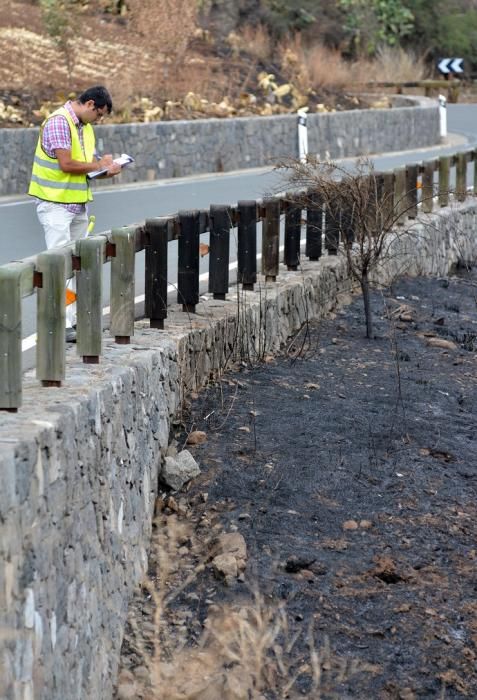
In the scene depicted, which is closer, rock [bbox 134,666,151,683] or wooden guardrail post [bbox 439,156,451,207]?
rock [bbox 134,666,151,683]

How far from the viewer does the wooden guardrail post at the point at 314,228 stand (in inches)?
435

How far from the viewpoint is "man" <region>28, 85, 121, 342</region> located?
8.59 m

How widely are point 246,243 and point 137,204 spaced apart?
741cm

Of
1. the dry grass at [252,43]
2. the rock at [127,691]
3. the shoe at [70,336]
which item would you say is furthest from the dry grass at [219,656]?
the dry grass at [252,43]

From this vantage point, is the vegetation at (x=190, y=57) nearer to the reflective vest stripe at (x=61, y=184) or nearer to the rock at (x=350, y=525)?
the reflective vest stripe at (x=61, y=184)

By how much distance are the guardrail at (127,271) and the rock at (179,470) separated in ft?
2.38

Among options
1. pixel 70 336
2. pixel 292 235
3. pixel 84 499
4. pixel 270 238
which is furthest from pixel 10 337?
pixel 292 235

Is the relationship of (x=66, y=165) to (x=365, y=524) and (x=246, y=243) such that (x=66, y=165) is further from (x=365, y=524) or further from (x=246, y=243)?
(x=365, y=524)

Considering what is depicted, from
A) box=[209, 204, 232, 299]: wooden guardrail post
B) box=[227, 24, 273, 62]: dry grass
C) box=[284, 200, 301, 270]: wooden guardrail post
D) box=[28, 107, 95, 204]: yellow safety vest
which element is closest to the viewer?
box=[28, 107, 95, 204]: yellow safety vest

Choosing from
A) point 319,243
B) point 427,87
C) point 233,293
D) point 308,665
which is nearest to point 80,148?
point 233,293

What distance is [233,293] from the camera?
984 centimetres

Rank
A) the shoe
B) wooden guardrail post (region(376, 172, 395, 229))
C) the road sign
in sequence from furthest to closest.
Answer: the road sign → wooden guardrail post (region(376, 172, 395, 229)) → the shoe

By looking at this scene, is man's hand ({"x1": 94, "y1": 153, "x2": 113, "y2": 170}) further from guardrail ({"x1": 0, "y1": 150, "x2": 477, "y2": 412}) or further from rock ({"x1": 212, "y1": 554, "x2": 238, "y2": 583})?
rock ({"x1": 212, "y1": 554, "x2": 238, "y2": 583})

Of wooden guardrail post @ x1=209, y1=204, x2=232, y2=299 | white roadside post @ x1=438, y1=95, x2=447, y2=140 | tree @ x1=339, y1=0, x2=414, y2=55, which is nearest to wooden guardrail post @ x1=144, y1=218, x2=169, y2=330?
wooden guardrail post @ x1=209, y1=204, x2=232, y2=299
